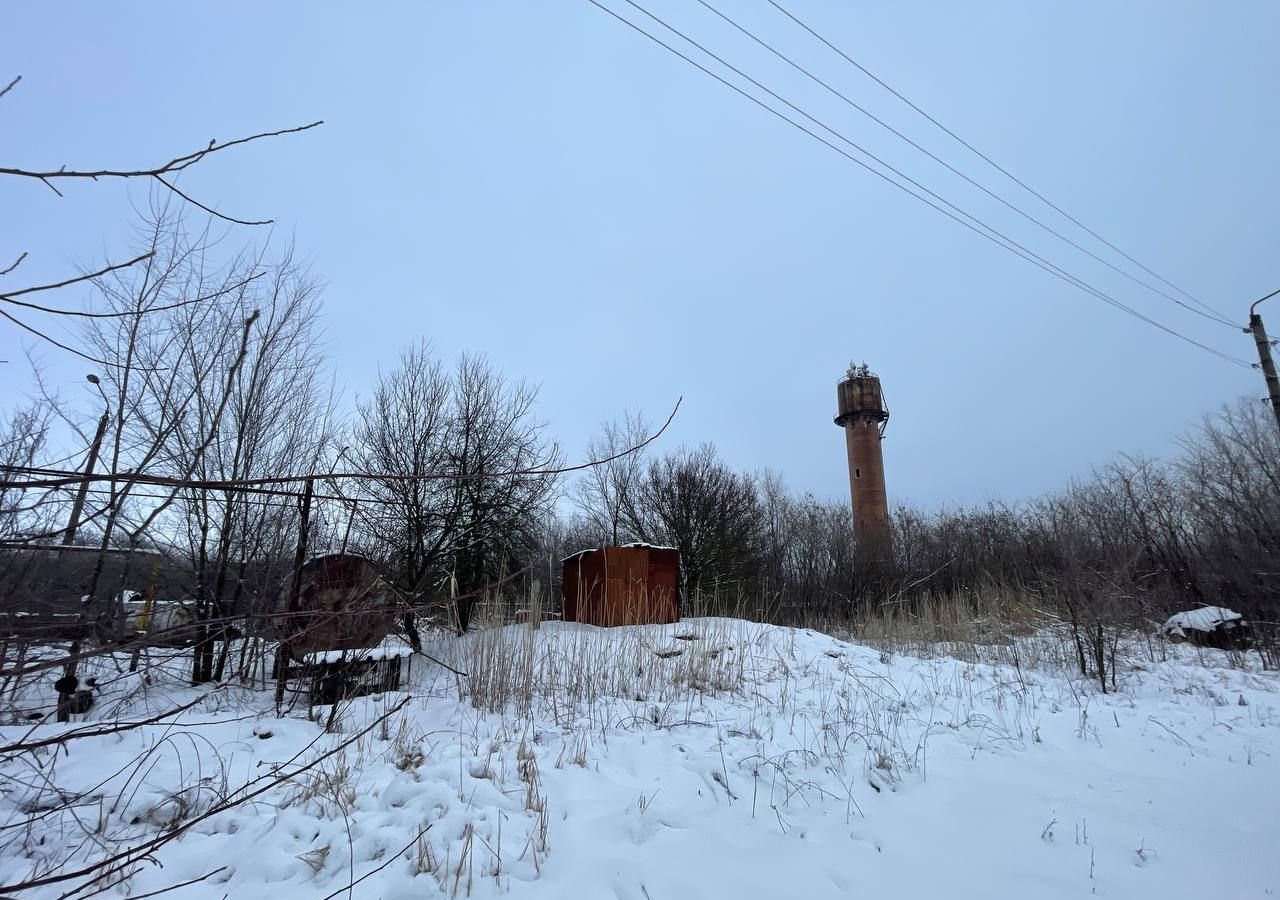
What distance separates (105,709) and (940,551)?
889 inches

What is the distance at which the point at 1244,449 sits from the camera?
12844mm

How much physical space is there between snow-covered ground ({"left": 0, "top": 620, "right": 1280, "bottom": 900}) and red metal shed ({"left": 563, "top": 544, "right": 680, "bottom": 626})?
4520mm

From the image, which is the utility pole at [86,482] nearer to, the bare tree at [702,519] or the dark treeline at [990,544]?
the dark treeline at [990,544]

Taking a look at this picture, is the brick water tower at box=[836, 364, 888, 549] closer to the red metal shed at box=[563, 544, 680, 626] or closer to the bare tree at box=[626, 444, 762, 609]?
the bare tree at box=[626, 444, 762, 609]

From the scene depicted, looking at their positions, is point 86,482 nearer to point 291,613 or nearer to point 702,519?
point 291,613

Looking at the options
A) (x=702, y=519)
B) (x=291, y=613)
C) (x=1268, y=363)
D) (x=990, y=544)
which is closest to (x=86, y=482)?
(x=291, y=613)

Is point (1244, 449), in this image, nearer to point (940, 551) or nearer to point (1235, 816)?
point (940, 551)

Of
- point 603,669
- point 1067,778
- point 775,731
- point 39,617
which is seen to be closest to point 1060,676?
point 1067,778

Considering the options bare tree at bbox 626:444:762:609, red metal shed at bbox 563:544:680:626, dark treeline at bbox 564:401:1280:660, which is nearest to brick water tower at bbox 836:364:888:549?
dark treeline at bbox 564:401:1280:660

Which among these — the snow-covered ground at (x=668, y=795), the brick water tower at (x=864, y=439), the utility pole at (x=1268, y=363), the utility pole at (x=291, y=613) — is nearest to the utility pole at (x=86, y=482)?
the utility pole at (x=291, y=613)

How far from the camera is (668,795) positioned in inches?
149

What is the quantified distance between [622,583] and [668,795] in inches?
278

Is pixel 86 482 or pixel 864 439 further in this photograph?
pixel 864 439

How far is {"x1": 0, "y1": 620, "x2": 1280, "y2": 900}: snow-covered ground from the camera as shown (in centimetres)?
295
